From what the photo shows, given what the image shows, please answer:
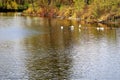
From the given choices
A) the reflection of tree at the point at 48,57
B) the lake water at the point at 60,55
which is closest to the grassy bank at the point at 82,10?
the lake water at the point at 60,55

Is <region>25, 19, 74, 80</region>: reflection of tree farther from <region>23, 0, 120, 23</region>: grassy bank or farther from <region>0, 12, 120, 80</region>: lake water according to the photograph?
<region>23, 0, 120, 23</region>: grassy bank

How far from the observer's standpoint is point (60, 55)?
1964 inches

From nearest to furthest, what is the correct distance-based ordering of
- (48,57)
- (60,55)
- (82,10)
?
(48,57), (60,55), (82,10)

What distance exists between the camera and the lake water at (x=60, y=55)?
39.2m

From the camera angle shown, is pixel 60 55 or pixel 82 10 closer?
pixel 60 55

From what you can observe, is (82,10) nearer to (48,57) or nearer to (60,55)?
(60,55)

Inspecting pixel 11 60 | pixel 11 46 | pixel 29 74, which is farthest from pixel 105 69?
pixel 11 46

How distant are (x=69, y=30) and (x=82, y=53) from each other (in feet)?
92.2

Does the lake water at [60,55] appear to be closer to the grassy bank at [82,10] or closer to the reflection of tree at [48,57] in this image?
the reflection of tree at [48,57]

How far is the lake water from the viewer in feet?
129

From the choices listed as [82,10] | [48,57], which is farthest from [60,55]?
[82,10]

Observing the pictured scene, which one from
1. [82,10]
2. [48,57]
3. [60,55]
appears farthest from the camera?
[82,10]

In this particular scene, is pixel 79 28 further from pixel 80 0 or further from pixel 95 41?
pixel 80 0

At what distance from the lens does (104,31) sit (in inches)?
3000
